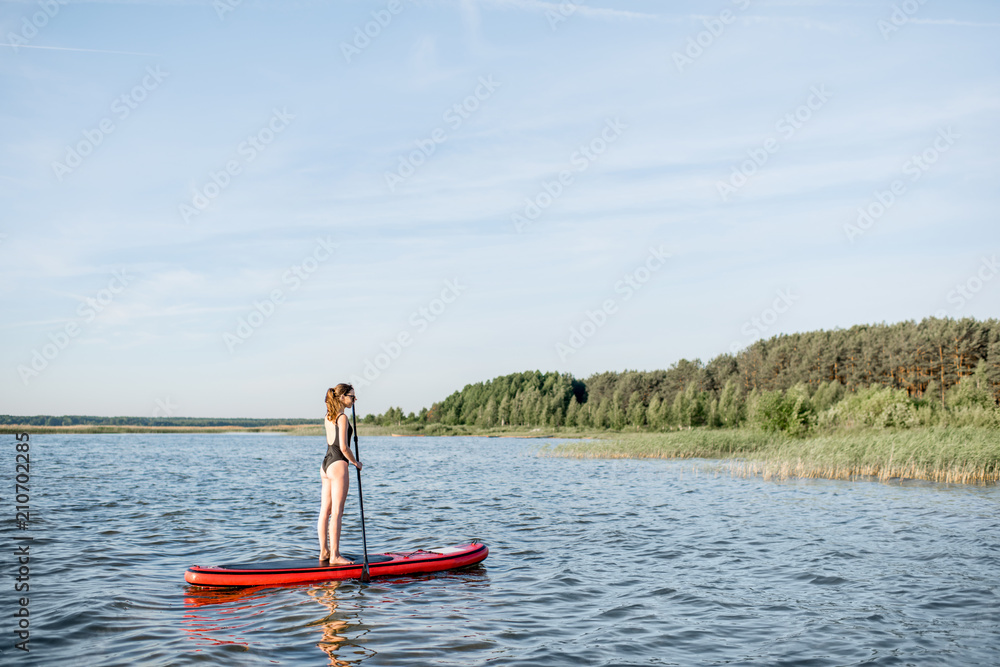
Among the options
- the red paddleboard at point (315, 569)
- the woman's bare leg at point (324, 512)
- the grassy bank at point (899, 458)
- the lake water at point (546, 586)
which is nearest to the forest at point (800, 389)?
the grassy bank at point (899, 458)

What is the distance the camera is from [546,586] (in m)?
10.7

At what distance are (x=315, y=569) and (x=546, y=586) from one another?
11.5 feet

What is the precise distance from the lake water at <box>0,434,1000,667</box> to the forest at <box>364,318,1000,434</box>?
22.2 m

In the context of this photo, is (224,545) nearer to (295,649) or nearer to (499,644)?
(295,649)

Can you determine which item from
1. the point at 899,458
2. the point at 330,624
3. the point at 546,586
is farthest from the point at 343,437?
the point at 899,458

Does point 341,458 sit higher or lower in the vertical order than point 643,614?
higher

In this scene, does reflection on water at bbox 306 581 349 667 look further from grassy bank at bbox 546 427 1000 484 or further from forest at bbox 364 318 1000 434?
forest at bbox 364 318 1000 434

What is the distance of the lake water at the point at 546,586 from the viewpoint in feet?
25.5

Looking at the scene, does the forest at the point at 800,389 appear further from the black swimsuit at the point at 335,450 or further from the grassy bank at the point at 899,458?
the black swimsuit at the point at 335,450

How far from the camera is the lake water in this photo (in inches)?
306

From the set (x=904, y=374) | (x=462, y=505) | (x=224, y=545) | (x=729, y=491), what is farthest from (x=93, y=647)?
(x=904, y=374)

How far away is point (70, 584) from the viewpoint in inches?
416

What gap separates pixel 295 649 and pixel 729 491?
1977cm

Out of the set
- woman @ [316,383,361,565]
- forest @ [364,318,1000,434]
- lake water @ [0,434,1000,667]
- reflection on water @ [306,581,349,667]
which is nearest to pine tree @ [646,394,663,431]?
forest @ [364,318,1000,434]
